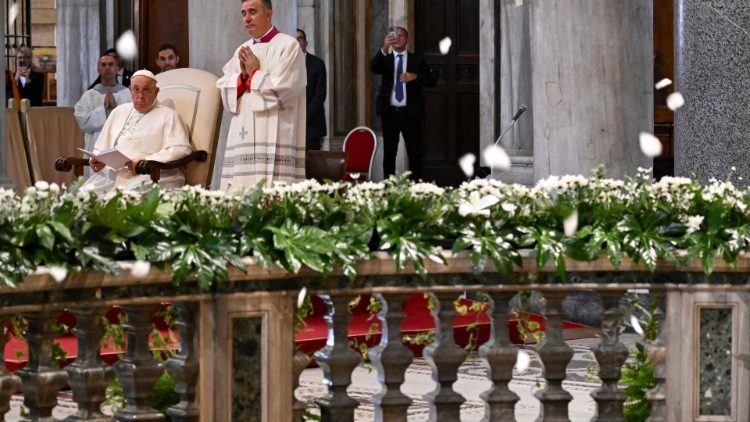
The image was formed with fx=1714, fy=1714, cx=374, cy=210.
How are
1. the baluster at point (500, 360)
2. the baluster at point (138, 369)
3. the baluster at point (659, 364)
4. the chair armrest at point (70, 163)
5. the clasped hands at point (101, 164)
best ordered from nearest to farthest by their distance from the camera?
the baluster at point (138, 369) → the baluster at point (500, 360) → the baluster at point (659, 364) → the clasped hands at point (101, 164) → the chair armrest at point (70, 163)

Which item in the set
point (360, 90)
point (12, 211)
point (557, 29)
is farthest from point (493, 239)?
point (360, 90)

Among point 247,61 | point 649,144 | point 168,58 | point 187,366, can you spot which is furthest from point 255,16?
point 187,366

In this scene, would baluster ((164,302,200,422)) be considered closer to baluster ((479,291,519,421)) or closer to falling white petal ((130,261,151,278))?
falling white petal ((130,261,151,278))

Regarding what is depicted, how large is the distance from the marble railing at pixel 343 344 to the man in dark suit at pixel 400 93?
9.84m

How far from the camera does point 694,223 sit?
452cm

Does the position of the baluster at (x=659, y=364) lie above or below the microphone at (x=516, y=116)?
below

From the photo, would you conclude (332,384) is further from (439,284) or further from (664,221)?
(664,221)

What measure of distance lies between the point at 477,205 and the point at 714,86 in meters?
1.84

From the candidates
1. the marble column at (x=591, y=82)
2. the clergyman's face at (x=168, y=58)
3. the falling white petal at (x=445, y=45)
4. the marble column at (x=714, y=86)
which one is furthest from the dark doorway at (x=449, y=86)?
the marble column at (x=714, y=86)

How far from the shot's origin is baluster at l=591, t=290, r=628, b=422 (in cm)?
454

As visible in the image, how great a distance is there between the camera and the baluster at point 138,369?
408 centimetres

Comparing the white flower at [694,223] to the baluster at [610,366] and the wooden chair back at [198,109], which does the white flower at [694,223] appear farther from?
the wooden chair back at [198,109]

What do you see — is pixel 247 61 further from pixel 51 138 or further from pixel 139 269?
pixel 139 269

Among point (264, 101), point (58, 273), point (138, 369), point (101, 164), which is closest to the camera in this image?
point (58, 273)
